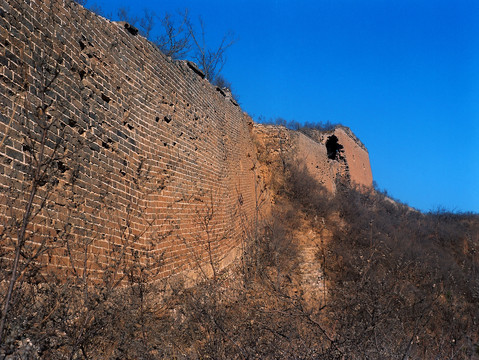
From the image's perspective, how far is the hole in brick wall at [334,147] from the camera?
17.9 m

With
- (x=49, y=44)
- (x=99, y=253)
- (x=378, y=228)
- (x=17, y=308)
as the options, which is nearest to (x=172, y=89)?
(x=49, y=44)

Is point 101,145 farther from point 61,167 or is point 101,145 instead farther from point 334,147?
point 334,147

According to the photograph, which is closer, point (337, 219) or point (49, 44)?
point (49, 44)

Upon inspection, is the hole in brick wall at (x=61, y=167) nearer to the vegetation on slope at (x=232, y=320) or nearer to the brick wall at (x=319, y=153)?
the vegetation on slope at (x=232, y=320)

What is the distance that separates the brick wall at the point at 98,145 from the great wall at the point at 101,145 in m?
0.01

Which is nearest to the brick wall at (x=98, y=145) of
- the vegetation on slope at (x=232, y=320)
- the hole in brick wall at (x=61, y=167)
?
the hole in brick wall at (x=61, y=167)

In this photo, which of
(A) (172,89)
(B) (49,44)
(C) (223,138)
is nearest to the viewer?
(B) (49,44)

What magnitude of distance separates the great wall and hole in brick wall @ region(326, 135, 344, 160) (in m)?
11.5

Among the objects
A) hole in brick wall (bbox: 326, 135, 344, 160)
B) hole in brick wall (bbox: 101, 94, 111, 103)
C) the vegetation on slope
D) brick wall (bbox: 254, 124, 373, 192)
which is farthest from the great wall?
hole in brick wall (bbox: 326, 135, 344, 160)

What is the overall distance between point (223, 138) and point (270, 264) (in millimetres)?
3164

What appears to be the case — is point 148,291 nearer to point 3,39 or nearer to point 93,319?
point 93,319

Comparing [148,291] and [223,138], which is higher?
[223,138]

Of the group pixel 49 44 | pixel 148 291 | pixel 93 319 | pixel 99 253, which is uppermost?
pixel 49 44

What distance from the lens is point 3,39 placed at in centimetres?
271
